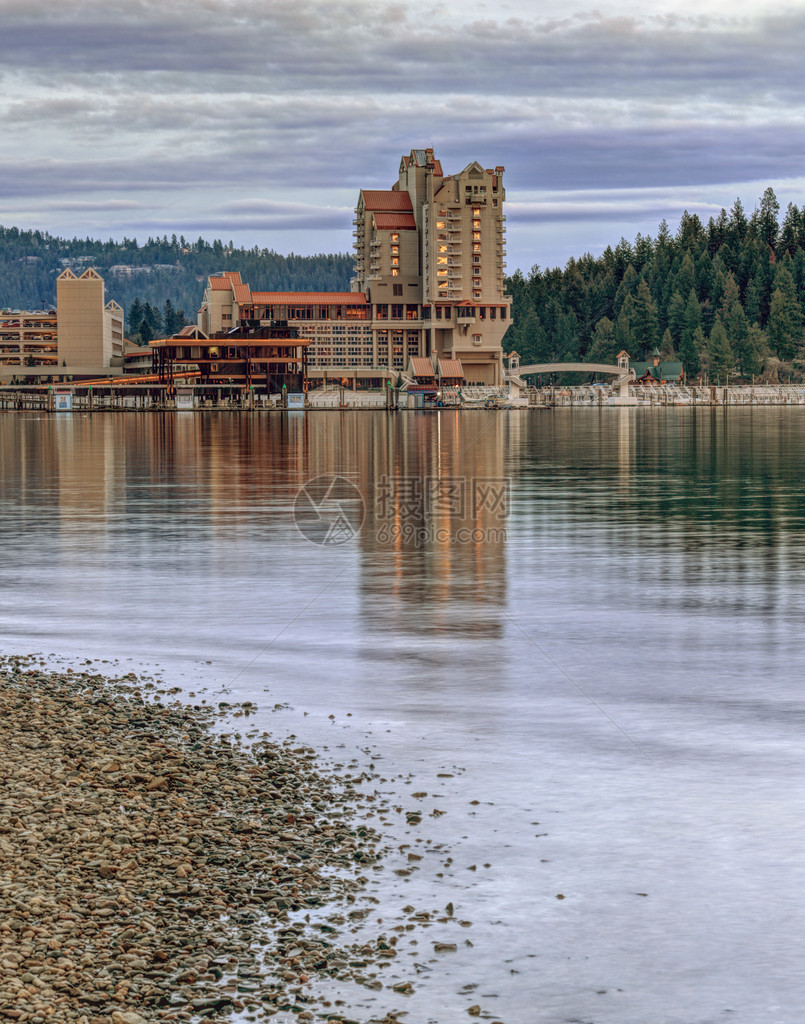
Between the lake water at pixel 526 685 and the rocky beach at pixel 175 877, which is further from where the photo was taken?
the lake water at pixel 526 685

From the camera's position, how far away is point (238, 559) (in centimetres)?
2981

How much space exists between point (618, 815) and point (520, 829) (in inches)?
38.2

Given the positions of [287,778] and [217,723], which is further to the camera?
[217,723]

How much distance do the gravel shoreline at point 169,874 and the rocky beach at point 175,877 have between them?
0.05ft

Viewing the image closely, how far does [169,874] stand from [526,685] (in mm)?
7710

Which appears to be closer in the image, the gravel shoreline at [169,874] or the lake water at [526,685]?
the gravel shoreline at [169,874]

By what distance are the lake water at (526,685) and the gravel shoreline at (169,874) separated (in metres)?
0.43

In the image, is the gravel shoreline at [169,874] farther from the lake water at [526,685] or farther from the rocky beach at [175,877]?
the lake water at [526,685]

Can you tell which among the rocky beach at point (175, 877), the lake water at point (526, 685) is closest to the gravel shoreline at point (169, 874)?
the rocky beach at point (175, 877)

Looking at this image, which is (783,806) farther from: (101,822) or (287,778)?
(101,822)

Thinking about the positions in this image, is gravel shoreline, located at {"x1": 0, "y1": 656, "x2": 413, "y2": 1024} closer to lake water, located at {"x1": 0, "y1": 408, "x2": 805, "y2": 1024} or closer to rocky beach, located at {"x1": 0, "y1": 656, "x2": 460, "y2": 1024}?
rocky beach, located at {"x1": 0, "y1": 656, "x2": 460, "y2": 1024}

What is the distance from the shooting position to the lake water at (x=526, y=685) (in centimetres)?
878

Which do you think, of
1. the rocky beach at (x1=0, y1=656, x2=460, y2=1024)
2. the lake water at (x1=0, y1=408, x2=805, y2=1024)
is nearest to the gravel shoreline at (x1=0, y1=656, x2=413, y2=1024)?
the rocky beach at (x1=0, y1=656, x2=460, y2=1024)

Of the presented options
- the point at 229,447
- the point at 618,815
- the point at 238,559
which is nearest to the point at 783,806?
the point at 618,815
